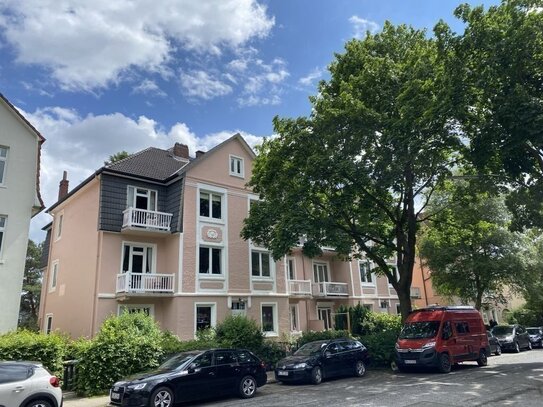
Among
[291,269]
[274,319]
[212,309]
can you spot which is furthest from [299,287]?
[212,309]

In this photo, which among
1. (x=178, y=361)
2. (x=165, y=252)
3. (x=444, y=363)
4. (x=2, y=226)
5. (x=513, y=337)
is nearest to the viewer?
(x=178, y=361)

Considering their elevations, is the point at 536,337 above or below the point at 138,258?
below

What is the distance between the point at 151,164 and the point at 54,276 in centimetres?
885

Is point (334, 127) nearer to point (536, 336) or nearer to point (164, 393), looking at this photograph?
point (164, 393)

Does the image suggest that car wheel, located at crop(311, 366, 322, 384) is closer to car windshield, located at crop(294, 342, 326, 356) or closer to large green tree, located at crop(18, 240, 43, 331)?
car windshield, located at crop(294, 342, 326, 356)

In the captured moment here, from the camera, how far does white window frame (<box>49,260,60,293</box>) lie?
24.4 meters

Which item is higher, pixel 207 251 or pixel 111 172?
pixel 111 172

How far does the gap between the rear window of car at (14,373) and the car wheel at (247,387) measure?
564 cm

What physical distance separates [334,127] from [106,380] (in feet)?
41.6

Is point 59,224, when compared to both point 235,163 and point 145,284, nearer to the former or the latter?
point 145,284

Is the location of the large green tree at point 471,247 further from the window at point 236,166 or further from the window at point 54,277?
the window at point 54,277

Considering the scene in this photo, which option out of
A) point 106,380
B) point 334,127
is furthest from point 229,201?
point 106,380

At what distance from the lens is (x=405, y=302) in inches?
776

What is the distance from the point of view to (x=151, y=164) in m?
24.7
